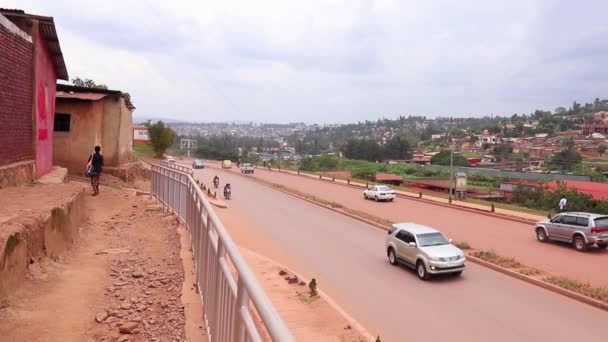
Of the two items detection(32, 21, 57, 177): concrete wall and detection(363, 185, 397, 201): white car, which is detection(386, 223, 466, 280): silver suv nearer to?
detection(32, 21, 57, 177): concrete wall

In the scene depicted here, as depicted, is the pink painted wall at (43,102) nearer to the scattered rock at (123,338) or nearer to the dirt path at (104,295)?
the dirt path at (104,295)

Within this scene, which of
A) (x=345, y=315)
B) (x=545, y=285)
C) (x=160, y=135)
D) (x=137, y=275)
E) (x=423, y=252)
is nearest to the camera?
(x=137, y=275)

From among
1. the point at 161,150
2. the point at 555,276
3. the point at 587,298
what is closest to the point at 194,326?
the point at 587,298

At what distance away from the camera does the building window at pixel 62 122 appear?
19938 millimetres

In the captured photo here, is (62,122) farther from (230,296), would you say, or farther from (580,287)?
(580,287)

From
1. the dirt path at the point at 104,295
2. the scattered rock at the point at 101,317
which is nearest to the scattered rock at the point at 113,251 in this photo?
the dirt path at the point at 104,295

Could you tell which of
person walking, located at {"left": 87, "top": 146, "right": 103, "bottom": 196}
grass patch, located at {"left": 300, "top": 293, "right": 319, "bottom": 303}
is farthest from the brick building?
grass patch, located at {"left": 300, "top": 293, "right": 319, "bottom": 303}

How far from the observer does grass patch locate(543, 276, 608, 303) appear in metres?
13.2

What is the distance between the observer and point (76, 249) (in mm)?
8406

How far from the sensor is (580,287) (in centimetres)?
1395

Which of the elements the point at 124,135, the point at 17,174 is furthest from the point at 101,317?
the point at 124,135

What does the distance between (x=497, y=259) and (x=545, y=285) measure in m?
3.17

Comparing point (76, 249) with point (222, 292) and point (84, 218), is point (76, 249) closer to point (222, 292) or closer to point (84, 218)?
point (84, 218)

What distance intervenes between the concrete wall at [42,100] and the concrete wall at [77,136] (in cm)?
396
